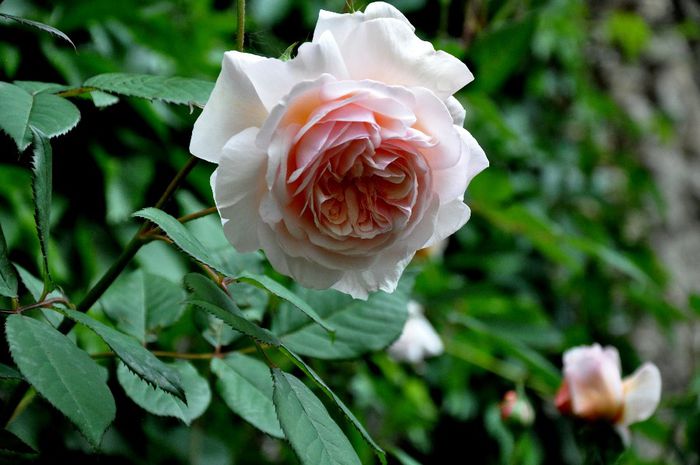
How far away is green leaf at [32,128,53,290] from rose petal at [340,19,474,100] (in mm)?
142

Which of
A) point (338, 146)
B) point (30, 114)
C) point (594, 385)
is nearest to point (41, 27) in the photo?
point (30, 114)

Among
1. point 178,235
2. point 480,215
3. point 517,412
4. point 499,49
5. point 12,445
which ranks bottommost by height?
point 480,215

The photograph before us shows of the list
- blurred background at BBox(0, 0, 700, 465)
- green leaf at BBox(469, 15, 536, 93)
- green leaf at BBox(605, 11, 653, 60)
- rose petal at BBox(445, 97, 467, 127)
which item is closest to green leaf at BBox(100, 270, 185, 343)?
blurred background at BBox(0, 0, 700, 465)

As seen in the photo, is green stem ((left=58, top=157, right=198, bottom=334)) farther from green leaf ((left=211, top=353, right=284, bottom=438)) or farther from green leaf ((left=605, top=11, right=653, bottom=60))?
green leaf ((left=605, top=11, right=653, bottom=60))

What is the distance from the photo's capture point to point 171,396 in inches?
18.5

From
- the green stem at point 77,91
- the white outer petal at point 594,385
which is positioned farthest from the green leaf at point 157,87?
the white outer petal at point 594,385

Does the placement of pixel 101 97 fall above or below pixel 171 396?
above

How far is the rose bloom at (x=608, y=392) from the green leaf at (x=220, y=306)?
1.23 feet

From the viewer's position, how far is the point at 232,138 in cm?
35

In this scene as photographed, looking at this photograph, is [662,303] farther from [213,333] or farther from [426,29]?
[213,333]

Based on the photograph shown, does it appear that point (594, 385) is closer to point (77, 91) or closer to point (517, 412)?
point (517, 412)

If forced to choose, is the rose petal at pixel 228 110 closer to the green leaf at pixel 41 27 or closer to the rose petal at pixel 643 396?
the green leaf at pixel 41 27

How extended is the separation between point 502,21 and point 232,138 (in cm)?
88

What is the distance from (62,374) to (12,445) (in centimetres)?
8
